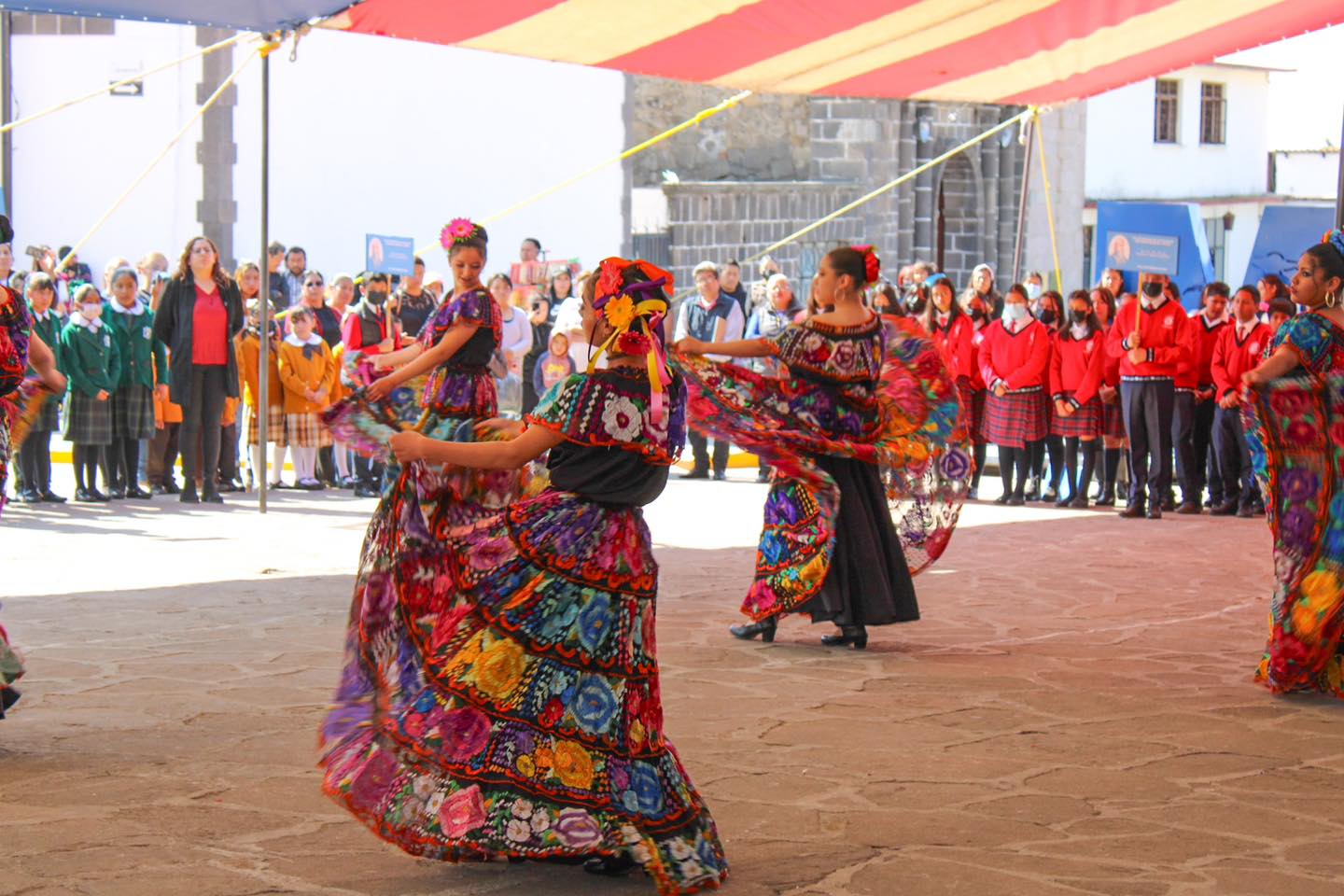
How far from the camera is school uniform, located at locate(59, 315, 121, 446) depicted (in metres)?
13.1

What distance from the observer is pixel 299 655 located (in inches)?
295

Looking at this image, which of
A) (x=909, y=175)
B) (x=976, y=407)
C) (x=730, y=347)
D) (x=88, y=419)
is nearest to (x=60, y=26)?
(x=88, y=419)

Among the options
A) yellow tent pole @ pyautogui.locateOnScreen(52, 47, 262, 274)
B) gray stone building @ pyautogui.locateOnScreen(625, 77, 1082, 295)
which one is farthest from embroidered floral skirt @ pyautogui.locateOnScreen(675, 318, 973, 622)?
gray stone building @ pyautogui.locateOnScreen(625, 77, 1082, 295)

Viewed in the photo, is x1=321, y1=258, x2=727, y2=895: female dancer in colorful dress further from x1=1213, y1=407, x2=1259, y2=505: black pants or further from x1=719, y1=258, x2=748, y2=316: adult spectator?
x1=719, y1=258, x2=748, y2=316: adult spectator

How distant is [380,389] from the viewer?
7.12 m

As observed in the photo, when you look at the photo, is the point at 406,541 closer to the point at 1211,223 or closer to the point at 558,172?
the point at 558,172

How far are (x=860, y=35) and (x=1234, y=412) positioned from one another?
4352 millimetres

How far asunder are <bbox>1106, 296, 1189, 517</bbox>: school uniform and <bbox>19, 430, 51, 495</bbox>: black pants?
799cm

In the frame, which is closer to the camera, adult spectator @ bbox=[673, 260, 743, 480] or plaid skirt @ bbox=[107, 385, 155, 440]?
plaid skirt @ bbox=[107, 385, 155, 440]

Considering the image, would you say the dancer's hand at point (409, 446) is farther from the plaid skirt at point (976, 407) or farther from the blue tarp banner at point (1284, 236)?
the blue tarp banner at point (1284, 236)

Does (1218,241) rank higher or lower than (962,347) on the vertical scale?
higher

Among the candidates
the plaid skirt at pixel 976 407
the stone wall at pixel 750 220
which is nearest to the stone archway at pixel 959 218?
the stone wall at pixel 750 220

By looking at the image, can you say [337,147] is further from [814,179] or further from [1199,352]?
[1199,352]

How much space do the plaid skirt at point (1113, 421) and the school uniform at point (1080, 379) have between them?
0.03 meters
